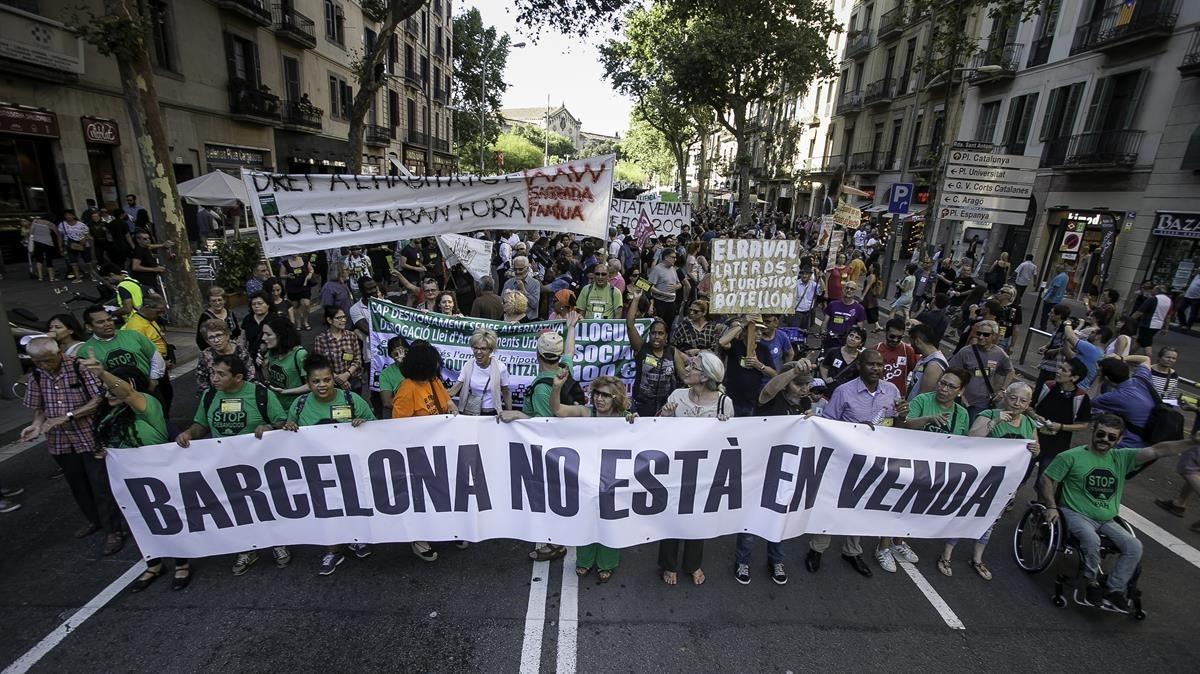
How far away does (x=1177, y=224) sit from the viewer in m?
15.4

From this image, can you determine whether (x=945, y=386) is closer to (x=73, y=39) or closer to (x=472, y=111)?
(x=73, y=39)

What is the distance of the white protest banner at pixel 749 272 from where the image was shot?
5195 millimetres

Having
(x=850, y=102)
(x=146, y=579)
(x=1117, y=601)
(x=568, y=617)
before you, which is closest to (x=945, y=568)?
(x=1117, y=601)

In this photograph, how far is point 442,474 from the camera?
394 cm

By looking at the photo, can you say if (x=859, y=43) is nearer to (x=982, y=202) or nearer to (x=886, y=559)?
(x=982, y=202)

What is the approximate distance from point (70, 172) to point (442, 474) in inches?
681

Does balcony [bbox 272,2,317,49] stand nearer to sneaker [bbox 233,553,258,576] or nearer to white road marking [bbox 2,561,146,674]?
white road marking [bbox 2,561,146,674]

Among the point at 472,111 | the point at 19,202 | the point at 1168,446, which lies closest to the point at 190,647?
the point at 1168,446

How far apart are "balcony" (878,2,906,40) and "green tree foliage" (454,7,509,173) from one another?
30230 mm

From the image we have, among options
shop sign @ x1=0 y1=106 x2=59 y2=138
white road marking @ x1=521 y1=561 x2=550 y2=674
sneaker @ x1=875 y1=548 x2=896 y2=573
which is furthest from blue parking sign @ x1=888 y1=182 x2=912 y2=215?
shop sign @ x1=0 y1=106 x2=59 y2=138

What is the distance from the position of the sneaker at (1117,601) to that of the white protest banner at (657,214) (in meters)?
11.8

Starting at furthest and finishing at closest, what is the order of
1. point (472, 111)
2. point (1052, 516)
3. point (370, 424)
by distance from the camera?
point (472, 111) < point (1052, 516) < point (370, 424)

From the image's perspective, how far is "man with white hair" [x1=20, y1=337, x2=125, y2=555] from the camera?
12.9 feet

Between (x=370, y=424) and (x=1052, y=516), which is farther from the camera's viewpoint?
(x=1052, y=516)
